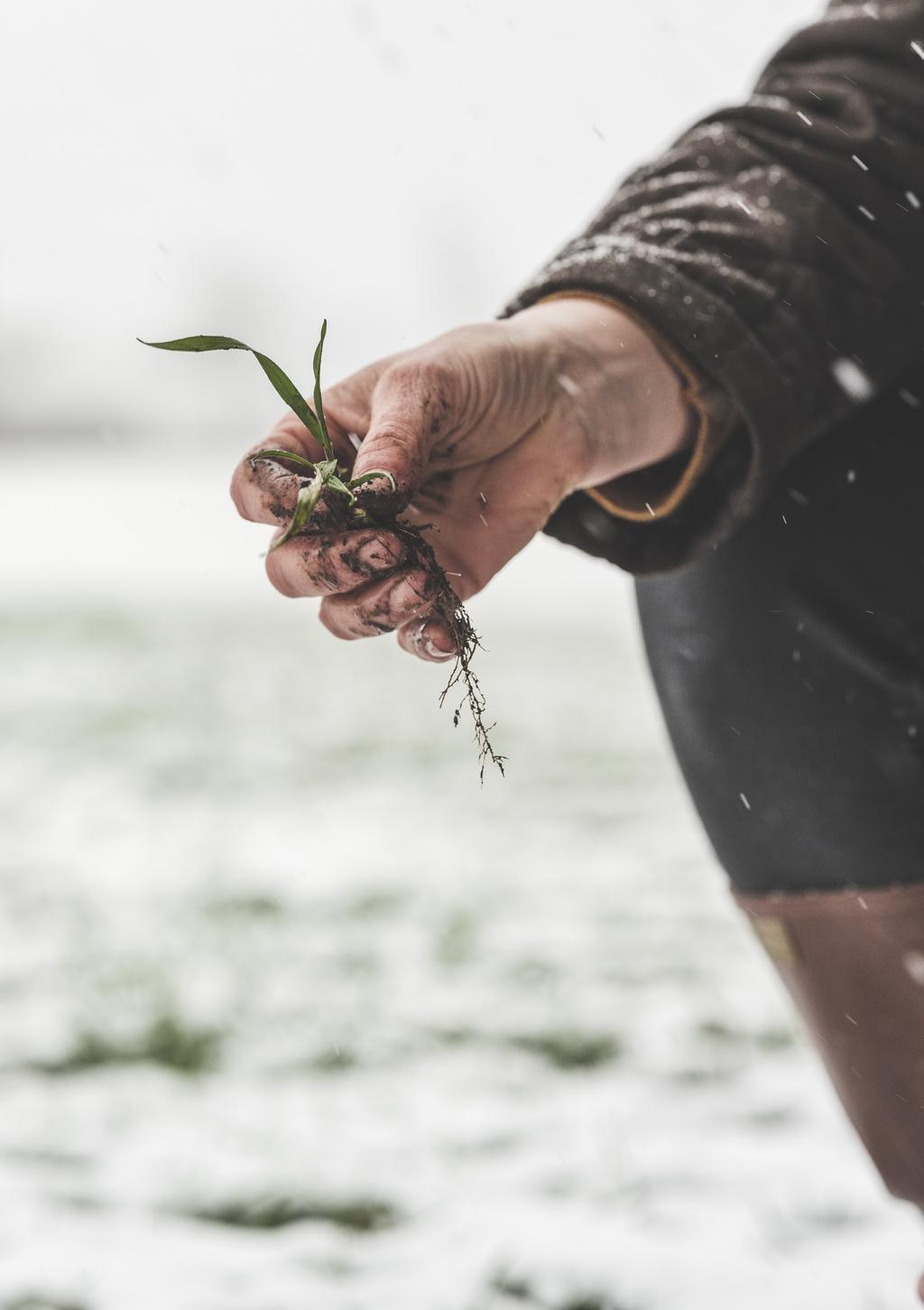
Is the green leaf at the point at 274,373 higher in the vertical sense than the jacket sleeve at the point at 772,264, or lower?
lower

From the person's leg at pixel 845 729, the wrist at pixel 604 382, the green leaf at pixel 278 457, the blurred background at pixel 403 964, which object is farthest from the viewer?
the blurred background at pixel 403 964

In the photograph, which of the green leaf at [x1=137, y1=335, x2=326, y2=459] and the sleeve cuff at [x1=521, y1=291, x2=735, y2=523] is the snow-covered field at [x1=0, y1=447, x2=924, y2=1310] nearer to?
the sleeve cuff at [x1=521, y1=291, x2=735, y2=523]

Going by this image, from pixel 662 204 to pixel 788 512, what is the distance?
41cm

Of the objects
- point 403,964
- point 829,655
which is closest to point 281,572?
point 829,655

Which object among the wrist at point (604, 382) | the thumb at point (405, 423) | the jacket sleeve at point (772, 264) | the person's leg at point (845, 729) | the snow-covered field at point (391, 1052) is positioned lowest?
the snow-covered field at point (391, 1052)

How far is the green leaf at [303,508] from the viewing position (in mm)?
883

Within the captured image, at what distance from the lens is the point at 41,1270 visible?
5.03 ft

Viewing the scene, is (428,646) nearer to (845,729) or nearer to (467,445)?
(467,445)

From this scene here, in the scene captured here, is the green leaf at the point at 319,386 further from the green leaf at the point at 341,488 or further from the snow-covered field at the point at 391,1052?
the snow-covered field at the point at 391,1052

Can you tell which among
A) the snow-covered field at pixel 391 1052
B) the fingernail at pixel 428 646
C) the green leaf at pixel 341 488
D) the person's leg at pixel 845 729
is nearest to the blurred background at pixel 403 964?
the snow-covered field at pixel 391 1052

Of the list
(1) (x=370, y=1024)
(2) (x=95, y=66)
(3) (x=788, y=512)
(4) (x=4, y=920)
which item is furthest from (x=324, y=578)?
(2) (x=95, y=66)

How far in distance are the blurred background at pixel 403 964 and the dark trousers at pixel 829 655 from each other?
17.8 inches

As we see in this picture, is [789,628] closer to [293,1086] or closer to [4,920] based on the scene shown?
[293,1086]

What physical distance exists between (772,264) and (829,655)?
1.62 feet
